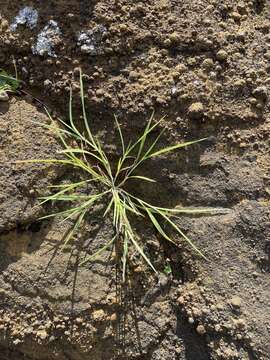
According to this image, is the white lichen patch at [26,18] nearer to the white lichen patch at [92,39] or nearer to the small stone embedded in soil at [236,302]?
the white lichen patch at [92,39]

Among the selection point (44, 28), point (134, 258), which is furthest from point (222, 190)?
point (44, 28)

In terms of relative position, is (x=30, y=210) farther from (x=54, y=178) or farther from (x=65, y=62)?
(x=65, y=62)

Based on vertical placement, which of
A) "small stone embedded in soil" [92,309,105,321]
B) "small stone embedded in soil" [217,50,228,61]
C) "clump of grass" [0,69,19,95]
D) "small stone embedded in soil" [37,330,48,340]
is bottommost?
"small stone embedded in soil" [37,330,48,340]

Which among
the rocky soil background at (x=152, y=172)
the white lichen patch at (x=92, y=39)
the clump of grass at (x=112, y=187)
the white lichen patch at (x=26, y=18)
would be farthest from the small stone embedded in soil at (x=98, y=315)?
the white lichen patch at (x=26, y=18)

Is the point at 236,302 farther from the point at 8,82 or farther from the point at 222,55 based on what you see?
the point at 8,82

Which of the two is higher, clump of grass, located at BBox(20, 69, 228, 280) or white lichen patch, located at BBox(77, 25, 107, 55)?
white lichen patch, located at BBox(77, 25, 107, 55)

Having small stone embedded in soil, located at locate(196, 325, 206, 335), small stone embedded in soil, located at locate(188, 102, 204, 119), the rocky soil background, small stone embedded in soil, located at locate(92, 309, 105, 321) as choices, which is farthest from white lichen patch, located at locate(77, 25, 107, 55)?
small stone embedded in soil, located at locate(196, 325, 206, 335)

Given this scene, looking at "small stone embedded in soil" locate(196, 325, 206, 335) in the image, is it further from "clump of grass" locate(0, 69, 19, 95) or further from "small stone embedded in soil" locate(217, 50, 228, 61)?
"clump of grass" locate(0, 69, 19, 95)

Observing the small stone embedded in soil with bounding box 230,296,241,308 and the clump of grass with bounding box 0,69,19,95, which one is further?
the clump of grass with bounding box 0,69,19,95
